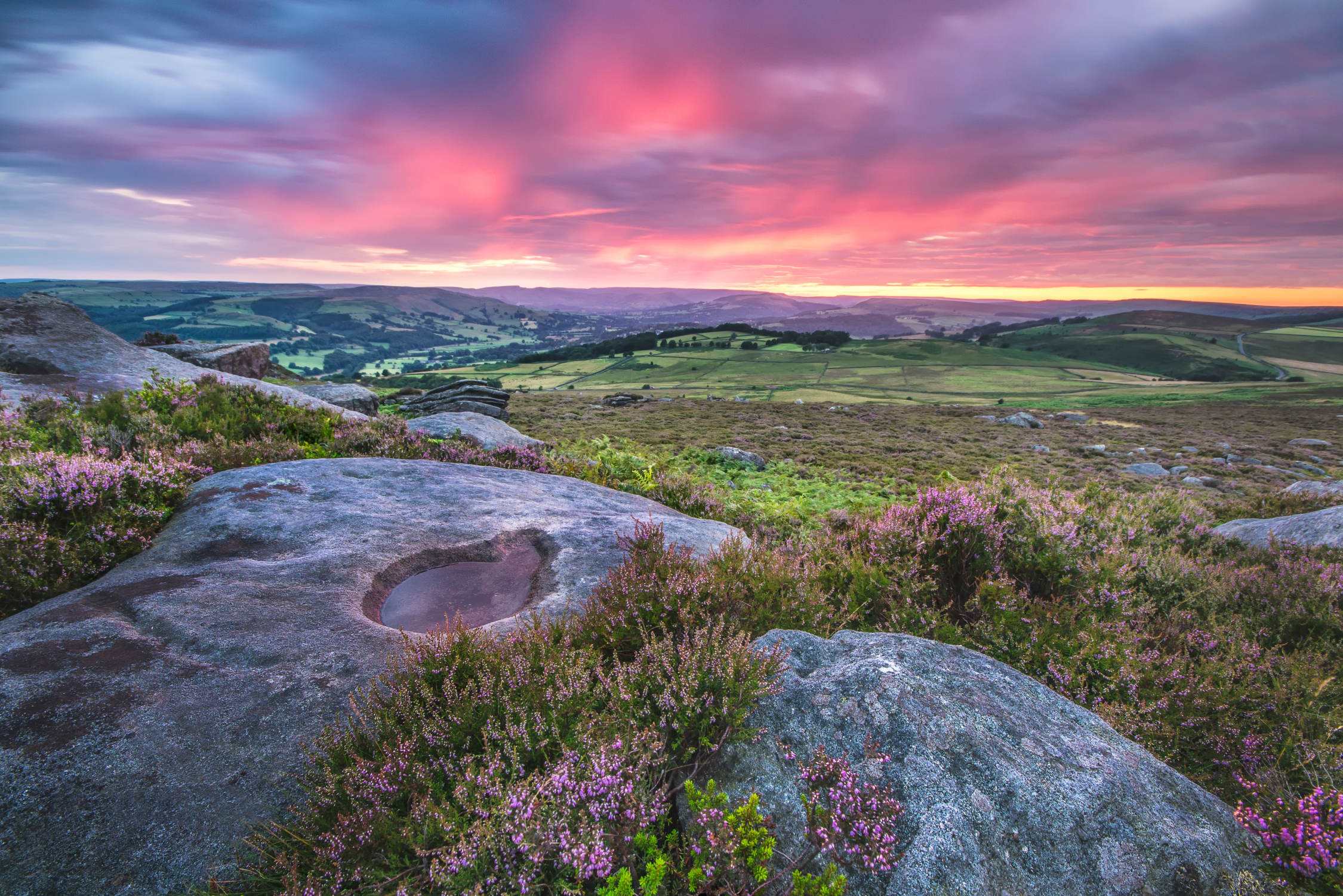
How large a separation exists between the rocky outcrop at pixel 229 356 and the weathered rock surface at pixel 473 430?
32.5ft

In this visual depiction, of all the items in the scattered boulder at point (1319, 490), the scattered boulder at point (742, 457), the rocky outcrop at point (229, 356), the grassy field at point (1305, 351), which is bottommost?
the scattered boulder at point (742, 457)

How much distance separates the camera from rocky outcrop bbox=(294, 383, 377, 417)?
2014 centimetres

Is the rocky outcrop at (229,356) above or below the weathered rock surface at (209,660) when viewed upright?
above

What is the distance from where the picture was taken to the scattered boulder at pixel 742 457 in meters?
23.9

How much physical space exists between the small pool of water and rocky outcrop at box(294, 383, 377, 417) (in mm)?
15655

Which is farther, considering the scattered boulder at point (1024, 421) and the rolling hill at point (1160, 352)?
the rolling hill at point (1160, 352)

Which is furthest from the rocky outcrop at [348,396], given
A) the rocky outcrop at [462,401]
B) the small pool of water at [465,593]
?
the small pool of water at [465,593]

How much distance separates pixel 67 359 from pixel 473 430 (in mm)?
9873

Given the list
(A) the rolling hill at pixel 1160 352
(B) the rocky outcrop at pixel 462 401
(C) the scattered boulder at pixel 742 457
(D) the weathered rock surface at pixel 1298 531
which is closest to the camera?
(D) the weathered rock surface at pixel 1298 531

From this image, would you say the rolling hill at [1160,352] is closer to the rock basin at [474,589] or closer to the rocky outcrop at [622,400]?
the rocky outcrop at [622,400]

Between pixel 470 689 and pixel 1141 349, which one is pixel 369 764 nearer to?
pixel 470 689

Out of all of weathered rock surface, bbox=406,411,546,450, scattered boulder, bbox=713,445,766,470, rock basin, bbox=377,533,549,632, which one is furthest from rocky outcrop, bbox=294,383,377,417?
rock basin, bbox=377,533,549,632

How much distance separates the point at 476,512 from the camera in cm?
833

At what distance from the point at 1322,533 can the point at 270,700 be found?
53.1 ft
